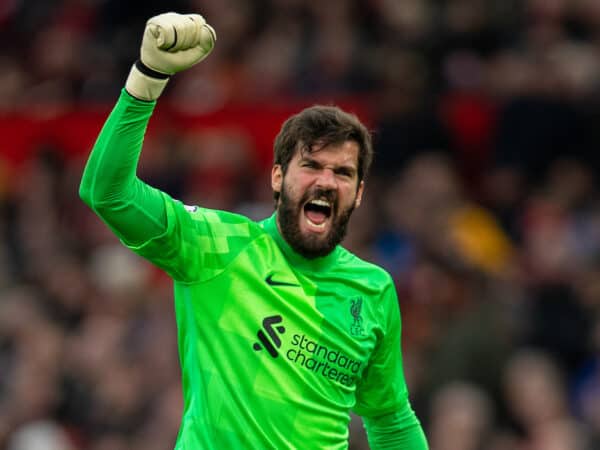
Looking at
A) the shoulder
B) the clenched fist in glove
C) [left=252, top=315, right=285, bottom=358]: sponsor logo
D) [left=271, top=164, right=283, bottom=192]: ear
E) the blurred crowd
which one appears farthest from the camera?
the blurred crowd

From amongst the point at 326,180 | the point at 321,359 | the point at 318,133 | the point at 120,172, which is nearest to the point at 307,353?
the point at 321,359

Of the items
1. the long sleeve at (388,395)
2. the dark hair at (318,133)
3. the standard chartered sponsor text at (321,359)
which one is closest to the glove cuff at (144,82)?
the dark hair at (318,133)

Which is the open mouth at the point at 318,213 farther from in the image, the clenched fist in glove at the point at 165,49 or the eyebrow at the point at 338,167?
the clenched fist in glove at the point at 165,49

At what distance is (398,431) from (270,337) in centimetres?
81

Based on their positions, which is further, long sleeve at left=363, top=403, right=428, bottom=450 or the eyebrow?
long sleeve at left=363, top=403, right=428, bottom=450

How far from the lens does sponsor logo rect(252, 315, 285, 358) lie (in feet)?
15.6

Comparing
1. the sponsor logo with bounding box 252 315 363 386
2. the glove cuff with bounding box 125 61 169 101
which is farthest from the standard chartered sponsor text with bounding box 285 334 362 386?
the glove cuff with bounding box 125 61 169 101

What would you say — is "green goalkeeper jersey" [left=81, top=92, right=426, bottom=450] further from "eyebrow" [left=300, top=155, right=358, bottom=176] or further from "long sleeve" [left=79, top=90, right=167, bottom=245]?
"eyebrow" [left=300, top=155, right=358, bottom=176]

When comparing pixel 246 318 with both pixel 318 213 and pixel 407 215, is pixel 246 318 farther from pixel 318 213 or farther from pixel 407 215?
pixel 407 215

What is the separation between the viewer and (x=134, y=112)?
441 centimetres

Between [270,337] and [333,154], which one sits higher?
[333,154]

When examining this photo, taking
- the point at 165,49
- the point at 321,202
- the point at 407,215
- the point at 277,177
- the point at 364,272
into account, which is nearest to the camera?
the point at 165,49

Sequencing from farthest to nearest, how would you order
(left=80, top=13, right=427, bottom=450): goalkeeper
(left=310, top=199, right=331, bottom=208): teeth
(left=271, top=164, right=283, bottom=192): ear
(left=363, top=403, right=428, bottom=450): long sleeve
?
(left=363, top=403, right=428, bottom=450): long sleeve → (left=271, top=164, right=283, bottom=192): ear → (left=310, top=199, right=331, bottom=208): teeth → (left=80, top=13, right=427, bottom=450): goalkeeper

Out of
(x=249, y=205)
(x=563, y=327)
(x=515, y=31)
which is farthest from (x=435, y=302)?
(x=515, y=31)
